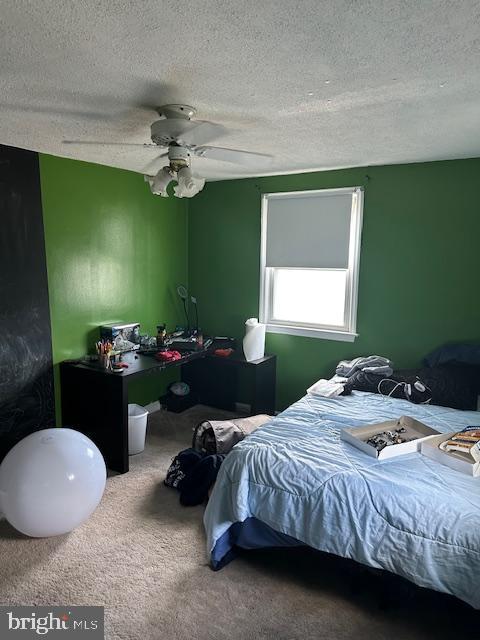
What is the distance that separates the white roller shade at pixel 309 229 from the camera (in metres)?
3.68

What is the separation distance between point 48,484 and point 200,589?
884 mm

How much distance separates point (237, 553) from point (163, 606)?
0.45 m

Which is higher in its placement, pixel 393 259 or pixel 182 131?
pixel 182 131

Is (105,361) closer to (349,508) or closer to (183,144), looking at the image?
(183,144)

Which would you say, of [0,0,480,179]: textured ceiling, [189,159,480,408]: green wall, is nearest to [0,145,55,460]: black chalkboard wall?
[0,0,480,179]: textured ceiling

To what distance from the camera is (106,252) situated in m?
3.63

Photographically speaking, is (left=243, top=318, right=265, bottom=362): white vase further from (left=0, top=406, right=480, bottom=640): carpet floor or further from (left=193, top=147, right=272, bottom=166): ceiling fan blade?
(left=193, top=147, right=272, bottom=166): ceiling fan blade

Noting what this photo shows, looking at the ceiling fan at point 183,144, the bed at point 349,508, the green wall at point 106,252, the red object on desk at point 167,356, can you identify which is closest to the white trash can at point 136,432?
the red object on desk at point 167,356

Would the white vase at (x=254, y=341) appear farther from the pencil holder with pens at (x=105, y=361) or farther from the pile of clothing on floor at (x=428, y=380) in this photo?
the pencil holder with pens at (x=105, y=361)

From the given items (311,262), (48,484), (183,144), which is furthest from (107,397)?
(311,262)

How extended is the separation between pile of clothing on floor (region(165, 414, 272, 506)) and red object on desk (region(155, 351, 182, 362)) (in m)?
0.59

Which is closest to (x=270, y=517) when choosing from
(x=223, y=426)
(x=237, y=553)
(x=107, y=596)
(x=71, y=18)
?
(x=237, y=553)

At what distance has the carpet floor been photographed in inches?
71.8

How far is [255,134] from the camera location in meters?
2.59
